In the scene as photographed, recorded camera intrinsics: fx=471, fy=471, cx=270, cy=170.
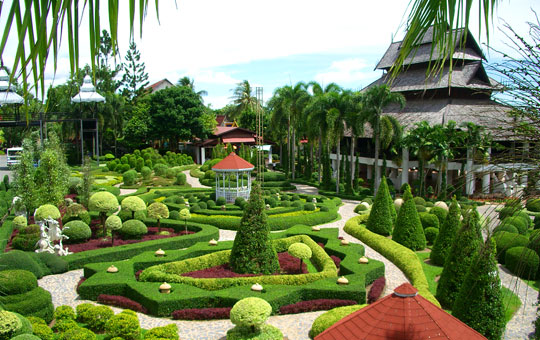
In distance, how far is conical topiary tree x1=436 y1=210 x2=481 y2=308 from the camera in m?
14.4

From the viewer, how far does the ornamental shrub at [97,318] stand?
12578 mm

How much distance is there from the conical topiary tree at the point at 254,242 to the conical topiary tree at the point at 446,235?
6.92 meters

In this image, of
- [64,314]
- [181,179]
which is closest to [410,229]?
[64,314]

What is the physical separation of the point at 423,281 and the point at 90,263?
1205cm

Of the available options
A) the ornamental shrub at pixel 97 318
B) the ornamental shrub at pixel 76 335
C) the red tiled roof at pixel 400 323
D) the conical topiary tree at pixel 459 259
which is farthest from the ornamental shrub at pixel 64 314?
the conical topiary tree at pixel 459 259

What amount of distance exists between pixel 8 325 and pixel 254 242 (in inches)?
316

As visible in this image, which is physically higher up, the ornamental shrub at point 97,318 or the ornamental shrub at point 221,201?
the ornamental shrub at point 221,201

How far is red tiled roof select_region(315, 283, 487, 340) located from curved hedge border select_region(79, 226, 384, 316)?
5803mm

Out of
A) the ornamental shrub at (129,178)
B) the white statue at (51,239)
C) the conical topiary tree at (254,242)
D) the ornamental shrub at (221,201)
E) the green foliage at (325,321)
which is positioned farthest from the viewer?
the ornamental shrub at (129,178)

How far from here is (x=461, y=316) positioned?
12.3m

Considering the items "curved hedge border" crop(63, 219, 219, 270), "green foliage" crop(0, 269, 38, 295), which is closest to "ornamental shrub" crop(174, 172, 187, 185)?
A: "curved hedge border" crop(63, 219, 219, 270)

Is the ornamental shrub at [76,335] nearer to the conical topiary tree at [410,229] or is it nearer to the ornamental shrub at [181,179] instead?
the conical topiary tree at [410,229]

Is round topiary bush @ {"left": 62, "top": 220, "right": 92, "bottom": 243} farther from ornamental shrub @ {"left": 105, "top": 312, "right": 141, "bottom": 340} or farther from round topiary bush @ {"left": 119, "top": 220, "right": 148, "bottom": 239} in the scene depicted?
ornamental shrub @ {"left": 105, "top": 312, "right": 141, "bottom": 340}

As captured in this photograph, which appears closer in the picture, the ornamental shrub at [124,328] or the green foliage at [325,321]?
the ornamental shrub at [124,328]
